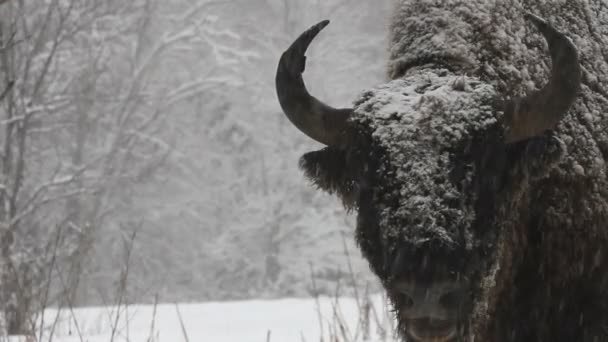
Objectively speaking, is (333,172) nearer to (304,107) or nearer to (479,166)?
(304,107)

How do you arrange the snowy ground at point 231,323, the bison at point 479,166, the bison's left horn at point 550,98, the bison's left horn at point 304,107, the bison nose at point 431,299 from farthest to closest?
1. the snowy ground at point 231,323
2. the bison's left horn at point 304,107
3. the bison's left horn at point 550,98
4. the bison at point 479,166
5. the bison nose at point 431,299

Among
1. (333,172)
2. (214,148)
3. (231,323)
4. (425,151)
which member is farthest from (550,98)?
(214,148)

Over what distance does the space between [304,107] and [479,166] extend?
717 millimetres

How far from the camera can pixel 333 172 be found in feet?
11.3

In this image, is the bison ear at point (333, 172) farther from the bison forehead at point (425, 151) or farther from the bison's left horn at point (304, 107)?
the bison forehead at point (425, 151)

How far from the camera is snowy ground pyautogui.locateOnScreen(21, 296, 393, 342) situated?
231 inches

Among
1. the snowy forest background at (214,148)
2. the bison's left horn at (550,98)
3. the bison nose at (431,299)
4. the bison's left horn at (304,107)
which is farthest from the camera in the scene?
the snowy forest background at (214,148)

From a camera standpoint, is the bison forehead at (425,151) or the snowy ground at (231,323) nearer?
the bison forehead at (425,151)

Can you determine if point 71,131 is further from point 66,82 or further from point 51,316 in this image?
point 51,316

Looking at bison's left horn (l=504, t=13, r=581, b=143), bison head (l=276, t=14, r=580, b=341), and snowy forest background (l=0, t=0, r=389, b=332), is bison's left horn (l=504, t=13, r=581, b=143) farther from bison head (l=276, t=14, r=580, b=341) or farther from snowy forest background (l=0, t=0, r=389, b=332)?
snowy forest background (l=0, t=0, r=389, b=332)

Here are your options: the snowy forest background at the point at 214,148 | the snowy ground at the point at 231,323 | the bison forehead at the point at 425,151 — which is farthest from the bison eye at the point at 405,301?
the snowy forest background at the point at 214,148

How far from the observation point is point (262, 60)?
80.0ft

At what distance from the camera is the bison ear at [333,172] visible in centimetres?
342

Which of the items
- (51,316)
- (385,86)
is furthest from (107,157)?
(385,86)
